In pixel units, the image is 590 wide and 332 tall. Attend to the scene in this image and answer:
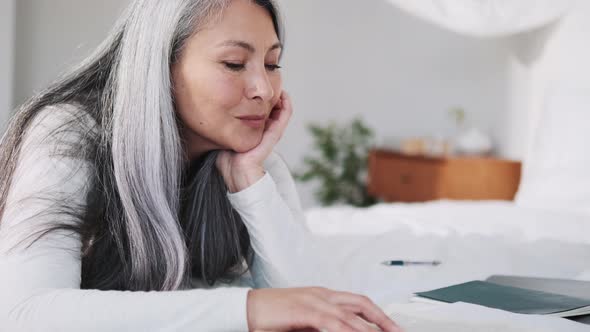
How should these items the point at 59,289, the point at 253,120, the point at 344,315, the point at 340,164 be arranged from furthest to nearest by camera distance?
the point at 340,164, the point at 253,120, the point at 59,289, the point at 344,315

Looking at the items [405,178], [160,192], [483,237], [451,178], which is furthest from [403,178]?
[160,192]

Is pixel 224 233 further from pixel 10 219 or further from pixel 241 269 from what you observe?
pixel 10 219

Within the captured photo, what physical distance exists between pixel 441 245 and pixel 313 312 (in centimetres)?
104

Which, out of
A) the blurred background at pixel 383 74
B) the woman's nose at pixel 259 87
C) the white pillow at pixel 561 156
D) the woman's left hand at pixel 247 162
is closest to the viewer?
the woman's nose at pixel 259 87

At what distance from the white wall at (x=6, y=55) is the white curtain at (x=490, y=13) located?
6.10 ft

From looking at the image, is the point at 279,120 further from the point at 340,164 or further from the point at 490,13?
the point at 340,164

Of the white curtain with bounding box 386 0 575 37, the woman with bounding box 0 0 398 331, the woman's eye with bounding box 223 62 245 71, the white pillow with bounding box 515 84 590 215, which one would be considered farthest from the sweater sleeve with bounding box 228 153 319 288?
the white curtain with bounding box 386 0 575 37

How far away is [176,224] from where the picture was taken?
1.15 metres

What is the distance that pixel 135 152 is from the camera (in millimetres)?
1113

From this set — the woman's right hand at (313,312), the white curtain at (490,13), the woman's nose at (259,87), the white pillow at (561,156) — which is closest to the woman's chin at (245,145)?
the woman's nose at (259,87)

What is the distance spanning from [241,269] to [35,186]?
548mm

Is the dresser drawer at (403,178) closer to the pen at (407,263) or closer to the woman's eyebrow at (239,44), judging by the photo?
the pen at (407,263)

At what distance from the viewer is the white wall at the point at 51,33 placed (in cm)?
377

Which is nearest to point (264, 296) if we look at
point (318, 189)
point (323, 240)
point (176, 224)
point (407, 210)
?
point (176, 224)
